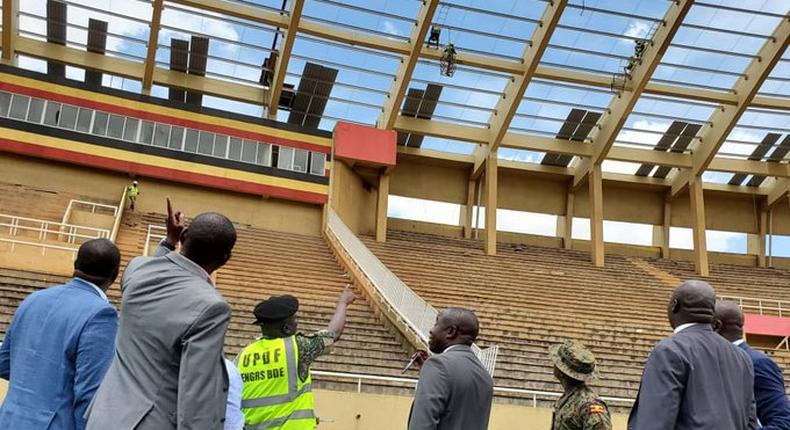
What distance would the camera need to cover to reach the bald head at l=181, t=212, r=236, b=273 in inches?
86.7

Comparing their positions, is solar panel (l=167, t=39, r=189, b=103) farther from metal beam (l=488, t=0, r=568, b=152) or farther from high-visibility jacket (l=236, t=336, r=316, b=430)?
high-visibility jacket (l=236, t=336, r=316, b=430)

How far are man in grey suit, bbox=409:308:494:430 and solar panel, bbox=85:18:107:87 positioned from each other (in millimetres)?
20022

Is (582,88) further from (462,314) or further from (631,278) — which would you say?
(462,314)

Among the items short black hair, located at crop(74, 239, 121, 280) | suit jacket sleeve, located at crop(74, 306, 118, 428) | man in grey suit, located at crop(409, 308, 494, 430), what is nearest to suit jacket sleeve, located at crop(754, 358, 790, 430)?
man in grey suit, located at crop(409, 308, 494, 430)

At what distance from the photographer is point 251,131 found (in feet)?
68.7

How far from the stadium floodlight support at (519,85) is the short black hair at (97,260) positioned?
56.3 ft

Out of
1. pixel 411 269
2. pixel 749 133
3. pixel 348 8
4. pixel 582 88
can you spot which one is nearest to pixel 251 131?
pixel 348 8

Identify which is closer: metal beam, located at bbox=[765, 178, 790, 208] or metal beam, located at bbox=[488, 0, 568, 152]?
metal beam, located at bbox=[488, 0, 568, 152]

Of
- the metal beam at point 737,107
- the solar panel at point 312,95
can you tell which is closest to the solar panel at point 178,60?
the solar panel at point 312,95

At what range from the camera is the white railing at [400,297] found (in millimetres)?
9609

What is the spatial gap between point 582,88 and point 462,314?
19631 millimetres

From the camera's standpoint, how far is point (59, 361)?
2.56 metres

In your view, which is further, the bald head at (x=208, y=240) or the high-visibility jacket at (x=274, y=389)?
the high-visibility jacket at (x=274, y=389)

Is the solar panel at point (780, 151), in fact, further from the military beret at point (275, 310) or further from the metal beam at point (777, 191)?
the military beret at point (275, 310)
